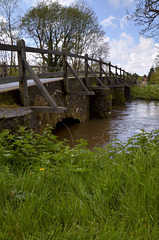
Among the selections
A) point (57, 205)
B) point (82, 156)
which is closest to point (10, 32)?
point (82, 156)

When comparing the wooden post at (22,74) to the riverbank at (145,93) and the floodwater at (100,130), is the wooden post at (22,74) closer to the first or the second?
the floodwater at (100,130)

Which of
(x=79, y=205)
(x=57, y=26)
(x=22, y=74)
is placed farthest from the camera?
(x=57, y=26)

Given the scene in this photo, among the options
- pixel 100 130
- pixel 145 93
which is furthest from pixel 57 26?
pixel 100 130

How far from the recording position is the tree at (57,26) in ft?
76.2

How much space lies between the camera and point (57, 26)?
23.8m

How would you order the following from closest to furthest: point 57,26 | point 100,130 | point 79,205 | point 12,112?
1. point 79,205
2. point 12,112
3. point 100,130
4. point 57,26

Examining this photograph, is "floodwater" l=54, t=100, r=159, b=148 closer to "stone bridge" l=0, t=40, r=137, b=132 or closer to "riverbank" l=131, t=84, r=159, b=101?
"stone bridge" l=0, t=40, r=137, b=132

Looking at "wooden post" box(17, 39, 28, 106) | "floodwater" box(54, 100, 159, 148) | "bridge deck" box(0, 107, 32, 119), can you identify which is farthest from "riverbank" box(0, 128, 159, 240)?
"floodwater" box(54, 100, 159, 148)

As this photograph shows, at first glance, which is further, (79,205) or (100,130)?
(100,130)

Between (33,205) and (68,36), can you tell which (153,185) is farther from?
(68,36)

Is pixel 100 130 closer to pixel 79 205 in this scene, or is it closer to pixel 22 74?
pixel 22 74

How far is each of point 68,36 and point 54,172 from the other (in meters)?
23.1

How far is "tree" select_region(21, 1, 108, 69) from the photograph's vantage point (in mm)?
23234

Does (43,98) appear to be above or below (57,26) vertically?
below
